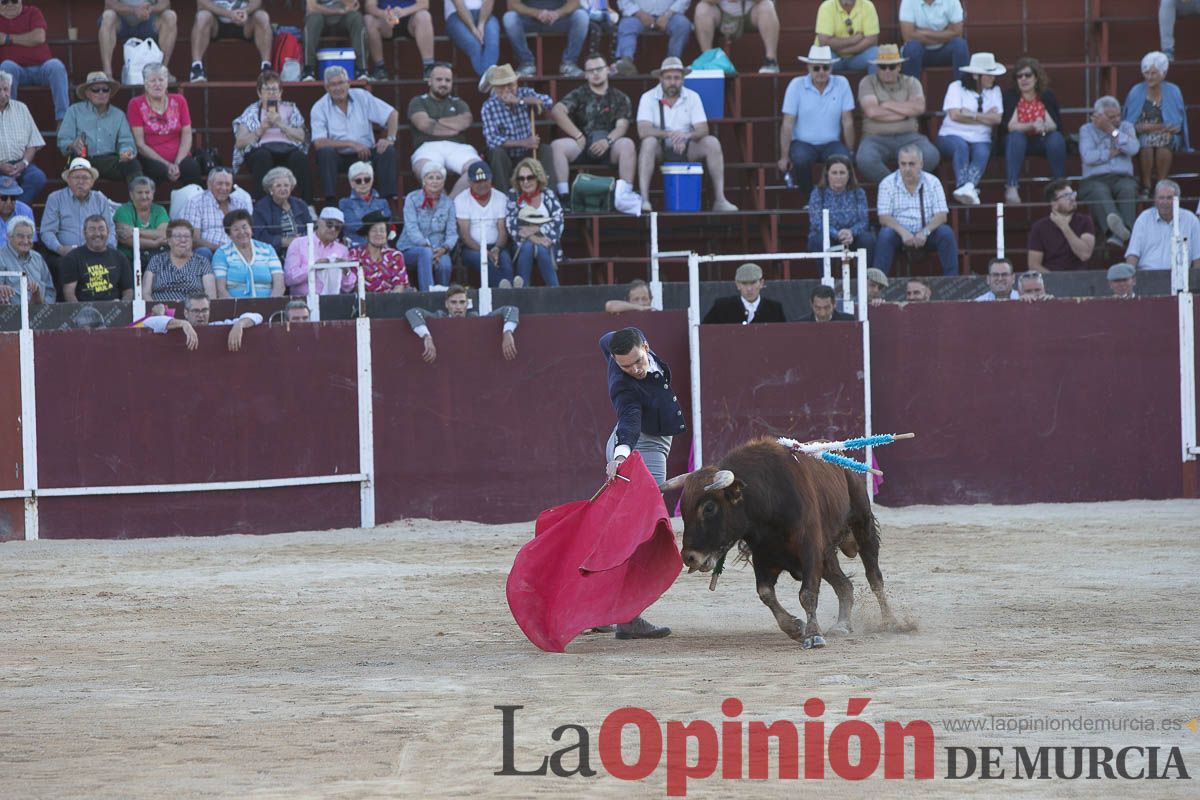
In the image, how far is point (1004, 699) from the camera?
5.82 meters

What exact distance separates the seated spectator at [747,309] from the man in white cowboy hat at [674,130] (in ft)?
8.05

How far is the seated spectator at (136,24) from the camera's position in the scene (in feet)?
51.1

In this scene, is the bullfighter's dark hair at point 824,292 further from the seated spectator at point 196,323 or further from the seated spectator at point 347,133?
the seated spectator at point 347,133

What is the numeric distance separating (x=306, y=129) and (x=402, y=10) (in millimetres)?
1541

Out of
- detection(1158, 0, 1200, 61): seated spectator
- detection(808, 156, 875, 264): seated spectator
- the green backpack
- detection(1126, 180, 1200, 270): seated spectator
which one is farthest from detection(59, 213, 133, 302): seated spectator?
detection(1158, 0, 1200, 61): seated spectator

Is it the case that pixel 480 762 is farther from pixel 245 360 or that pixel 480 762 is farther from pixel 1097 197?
pixel 1097 197

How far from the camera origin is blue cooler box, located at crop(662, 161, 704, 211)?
15000mm

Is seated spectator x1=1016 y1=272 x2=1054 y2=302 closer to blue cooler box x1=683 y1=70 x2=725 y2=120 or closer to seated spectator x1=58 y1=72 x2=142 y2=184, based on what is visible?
blue cooler box x1=683 y1=70 x2=725 y2=120

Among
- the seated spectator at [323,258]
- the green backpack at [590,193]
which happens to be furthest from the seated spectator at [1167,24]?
the seated spectator at [323,258]

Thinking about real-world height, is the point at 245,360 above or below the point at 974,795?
above

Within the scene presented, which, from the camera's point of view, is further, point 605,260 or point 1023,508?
point 605,260

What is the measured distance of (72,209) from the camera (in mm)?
13469

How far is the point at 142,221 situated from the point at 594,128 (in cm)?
410

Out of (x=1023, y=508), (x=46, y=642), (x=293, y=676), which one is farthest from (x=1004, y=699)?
(x=1023, y=508)
